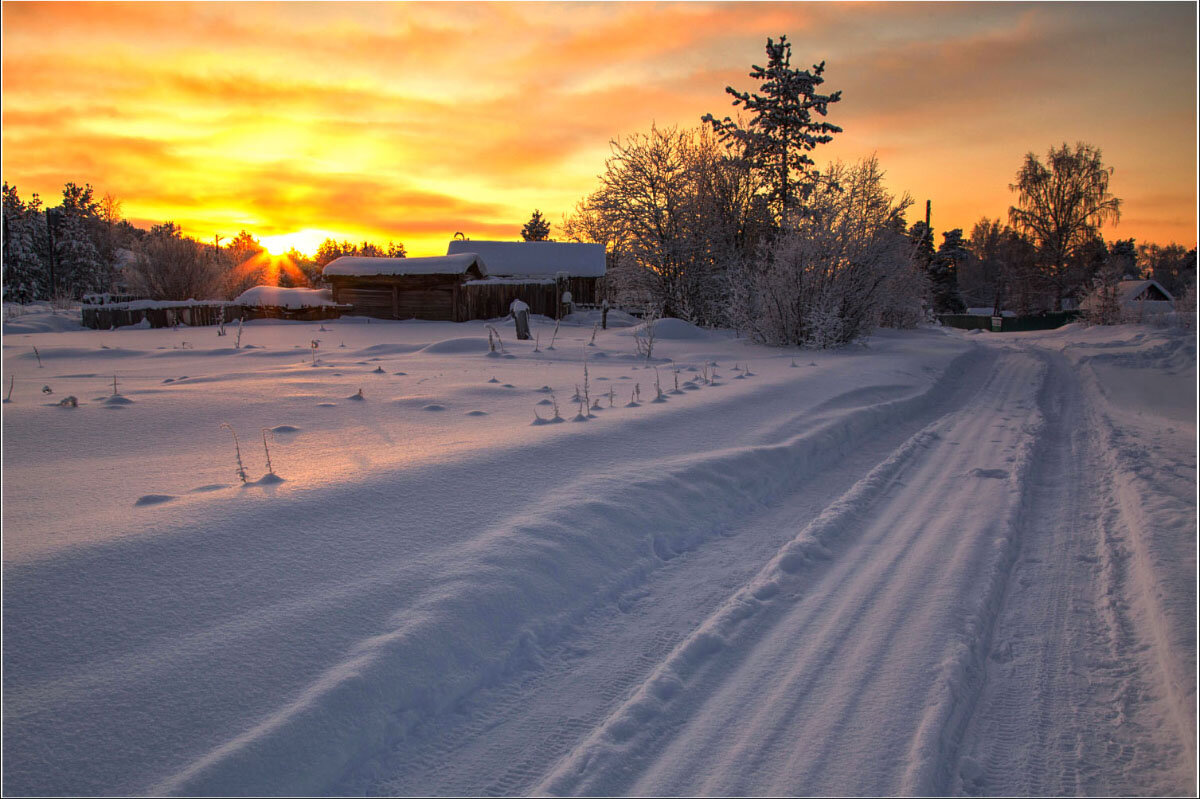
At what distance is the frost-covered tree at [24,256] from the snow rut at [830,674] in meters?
51.7

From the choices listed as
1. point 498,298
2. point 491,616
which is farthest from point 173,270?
point 491,616

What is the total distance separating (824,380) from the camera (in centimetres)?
1177

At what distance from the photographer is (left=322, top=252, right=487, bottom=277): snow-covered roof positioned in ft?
94.1

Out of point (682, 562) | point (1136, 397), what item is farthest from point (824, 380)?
point (682, 562)

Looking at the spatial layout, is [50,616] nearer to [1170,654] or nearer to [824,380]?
[1170,654]

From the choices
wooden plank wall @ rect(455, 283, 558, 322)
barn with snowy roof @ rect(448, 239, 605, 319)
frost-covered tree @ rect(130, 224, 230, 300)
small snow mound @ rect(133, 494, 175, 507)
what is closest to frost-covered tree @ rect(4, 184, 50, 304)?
frost-covered tree @ rect(130, 224, 230, 300)

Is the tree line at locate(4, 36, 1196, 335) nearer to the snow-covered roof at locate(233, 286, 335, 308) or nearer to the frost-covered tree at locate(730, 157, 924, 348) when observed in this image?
the frost-covered tree at locate(730, 157, 924, 348)

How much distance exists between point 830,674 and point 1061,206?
54.3m

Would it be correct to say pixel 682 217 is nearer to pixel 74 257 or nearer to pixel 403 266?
pixel 403 266

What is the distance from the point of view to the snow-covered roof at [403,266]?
2869 cm

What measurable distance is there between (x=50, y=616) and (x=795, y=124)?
3054cm

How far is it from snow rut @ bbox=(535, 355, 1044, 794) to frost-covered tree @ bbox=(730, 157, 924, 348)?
13.7 meters

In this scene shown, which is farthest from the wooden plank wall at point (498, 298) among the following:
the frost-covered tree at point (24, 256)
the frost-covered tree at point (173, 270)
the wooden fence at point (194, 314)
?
the frost-covered tree at point (24, 256)

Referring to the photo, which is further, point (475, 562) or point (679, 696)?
point (475, 562)
